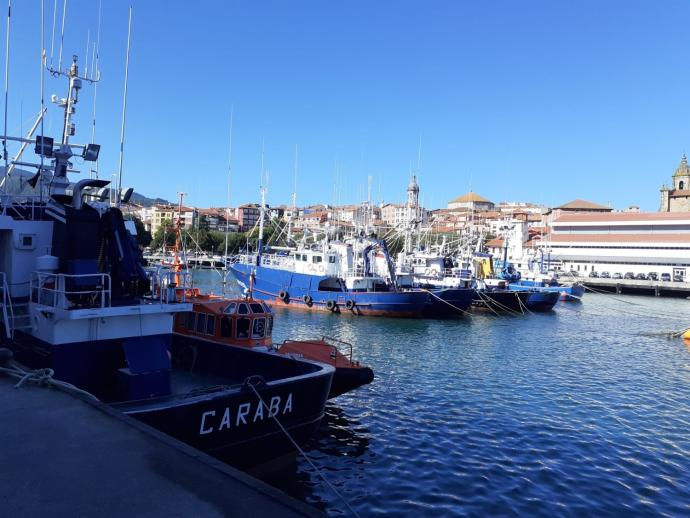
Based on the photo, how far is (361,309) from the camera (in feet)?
139

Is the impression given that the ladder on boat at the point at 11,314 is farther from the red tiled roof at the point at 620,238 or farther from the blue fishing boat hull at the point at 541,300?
the red tiled roof at the point at 620,238

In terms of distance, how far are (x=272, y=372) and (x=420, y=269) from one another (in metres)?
46.2

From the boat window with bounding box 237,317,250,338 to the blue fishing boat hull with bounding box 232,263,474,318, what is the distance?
88.2ft

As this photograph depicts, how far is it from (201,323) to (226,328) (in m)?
0.90

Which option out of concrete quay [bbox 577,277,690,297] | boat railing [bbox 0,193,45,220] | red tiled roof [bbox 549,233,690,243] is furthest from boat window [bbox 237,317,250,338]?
red tiled roof [bbox 549,233,690,243]

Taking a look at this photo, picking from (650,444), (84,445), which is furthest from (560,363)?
(84,445)

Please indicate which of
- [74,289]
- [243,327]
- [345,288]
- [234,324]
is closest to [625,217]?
[345,288]

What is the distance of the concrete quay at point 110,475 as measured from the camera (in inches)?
216

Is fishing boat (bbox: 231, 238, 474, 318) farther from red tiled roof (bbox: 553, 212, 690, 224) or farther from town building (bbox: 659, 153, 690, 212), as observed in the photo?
town building (bbox: 659, 153, 690, 212)

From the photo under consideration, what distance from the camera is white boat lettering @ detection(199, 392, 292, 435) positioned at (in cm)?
1028

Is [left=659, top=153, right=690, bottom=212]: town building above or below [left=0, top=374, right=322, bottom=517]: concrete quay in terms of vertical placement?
above

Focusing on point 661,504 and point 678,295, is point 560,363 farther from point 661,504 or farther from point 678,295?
point 678,295

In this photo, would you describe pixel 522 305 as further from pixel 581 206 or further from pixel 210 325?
pixel 581 206

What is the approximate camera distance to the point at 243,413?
1077cm
